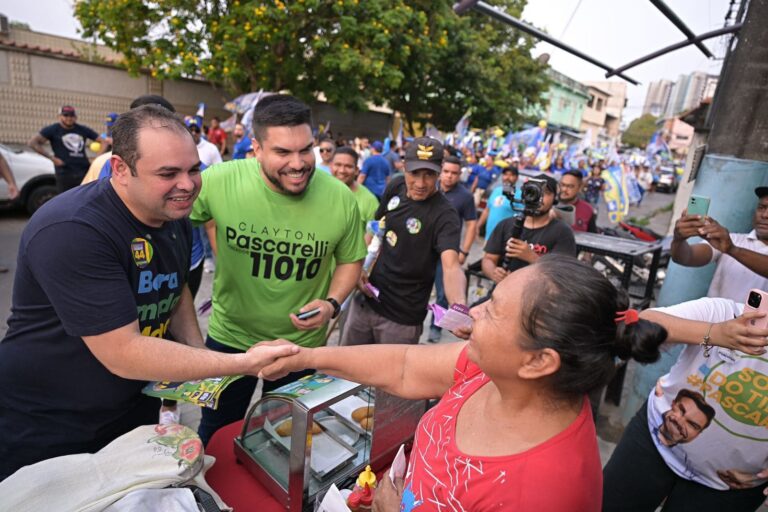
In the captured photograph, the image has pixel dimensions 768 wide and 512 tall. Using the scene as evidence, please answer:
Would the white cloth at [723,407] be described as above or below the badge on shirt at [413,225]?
below

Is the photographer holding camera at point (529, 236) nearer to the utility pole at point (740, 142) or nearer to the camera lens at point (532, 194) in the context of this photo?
the camera lens at point (532, 194)

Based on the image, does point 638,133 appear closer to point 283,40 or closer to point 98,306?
point 283,40

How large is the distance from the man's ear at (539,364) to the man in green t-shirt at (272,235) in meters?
1.41

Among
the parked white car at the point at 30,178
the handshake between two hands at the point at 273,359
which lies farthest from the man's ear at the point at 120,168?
the parked white car at the point at 30,178

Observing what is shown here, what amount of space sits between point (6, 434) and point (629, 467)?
2.60 metres

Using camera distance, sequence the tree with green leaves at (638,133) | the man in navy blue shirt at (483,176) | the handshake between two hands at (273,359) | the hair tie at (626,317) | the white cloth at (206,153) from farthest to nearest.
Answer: the tree with green leaves at (638,133) → the man in navy blue shirt at (483,176) → the white cloth at (206,153) → the handshake between two hands at (273,359) → the hair tie at (626,317)

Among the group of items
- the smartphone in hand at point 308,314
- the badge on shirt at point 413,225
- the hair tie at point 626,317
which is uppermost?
the hair tie at point 626,317

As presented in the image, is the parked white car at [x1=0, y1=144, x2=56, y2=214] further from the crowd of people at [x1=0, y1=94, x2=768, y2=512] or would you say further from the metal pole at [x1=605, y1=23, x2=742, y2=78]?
the metal pole at [x1=605, y1=23, x2=742, y2=78]

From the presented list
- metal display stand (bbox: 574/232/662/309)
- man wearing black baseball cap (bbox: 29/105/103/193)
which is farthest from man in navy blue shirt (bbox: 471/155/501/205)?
man wearing black baseball cap (bbox: 29/105/103/193)

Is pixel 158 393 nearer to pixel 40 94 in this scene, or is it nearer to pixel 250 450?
pixel 250 450

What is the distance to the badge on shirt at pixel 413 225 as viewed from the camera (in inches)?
131

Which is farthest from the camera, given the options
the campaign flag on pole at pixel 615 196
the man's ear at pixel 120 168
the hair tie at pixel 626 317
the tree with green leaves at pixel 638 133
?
the tree with green leaves at pixel 638 133

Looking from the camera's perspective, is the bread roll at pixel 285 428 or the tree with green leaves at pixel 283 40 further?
the tree with green leaves at pixel 283 40

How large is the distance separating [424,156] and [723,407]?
7.51 ft
